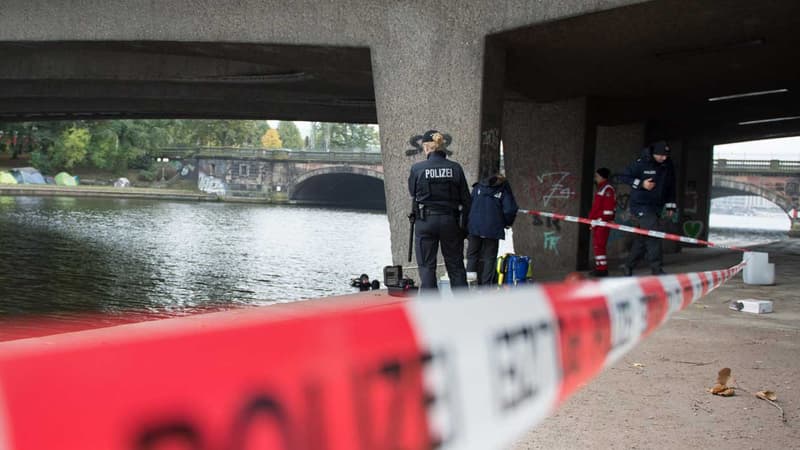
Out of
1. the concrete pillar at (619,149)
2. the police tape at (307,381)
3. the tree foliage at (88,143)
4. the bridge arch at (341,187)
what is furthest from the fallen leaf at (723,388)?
the tree foliage at (88,143)

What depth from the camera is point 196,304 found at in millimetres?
13836

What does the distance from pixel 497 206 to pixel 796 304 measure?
3.47 metres

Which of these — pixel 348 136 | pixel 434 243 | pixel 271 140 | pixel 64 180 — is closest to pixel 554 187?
pixel 434 243

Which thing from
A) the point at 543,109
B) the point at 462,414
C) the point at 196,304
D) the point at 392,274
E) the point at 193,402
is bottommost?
the point at 196,304

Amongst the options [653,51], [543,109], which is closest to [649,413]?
[653,51]

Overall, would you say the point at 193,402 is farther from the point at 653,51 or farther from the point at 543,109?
the point at 543,109

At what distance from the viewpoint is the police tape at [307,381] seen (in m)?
0.76

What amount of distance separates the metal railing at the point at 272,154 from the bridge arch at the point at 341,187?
84 centimetres

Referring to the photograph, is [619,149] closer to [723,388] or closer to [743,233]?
[723,388]

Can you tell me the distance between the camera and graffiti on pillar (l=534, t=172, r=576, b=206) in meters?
16.1

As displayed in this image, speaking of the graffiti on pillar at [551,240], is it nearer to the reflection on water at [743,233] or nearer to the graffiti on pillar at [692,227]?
the graffiti on pillar at [692,227]

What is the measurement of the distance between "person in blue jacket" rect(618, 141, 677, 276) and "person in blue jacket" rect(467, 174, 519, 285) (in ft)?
8.17

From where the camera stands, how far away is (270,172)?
7512 centimetres

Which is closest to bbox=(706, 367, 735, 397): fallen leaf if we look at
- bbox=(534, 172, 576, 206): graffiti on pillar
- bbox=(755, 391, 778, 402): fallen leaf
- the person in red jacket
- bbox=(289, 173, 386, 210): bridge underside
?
bbox=(755, 391, 778, 402): fallen leaf
